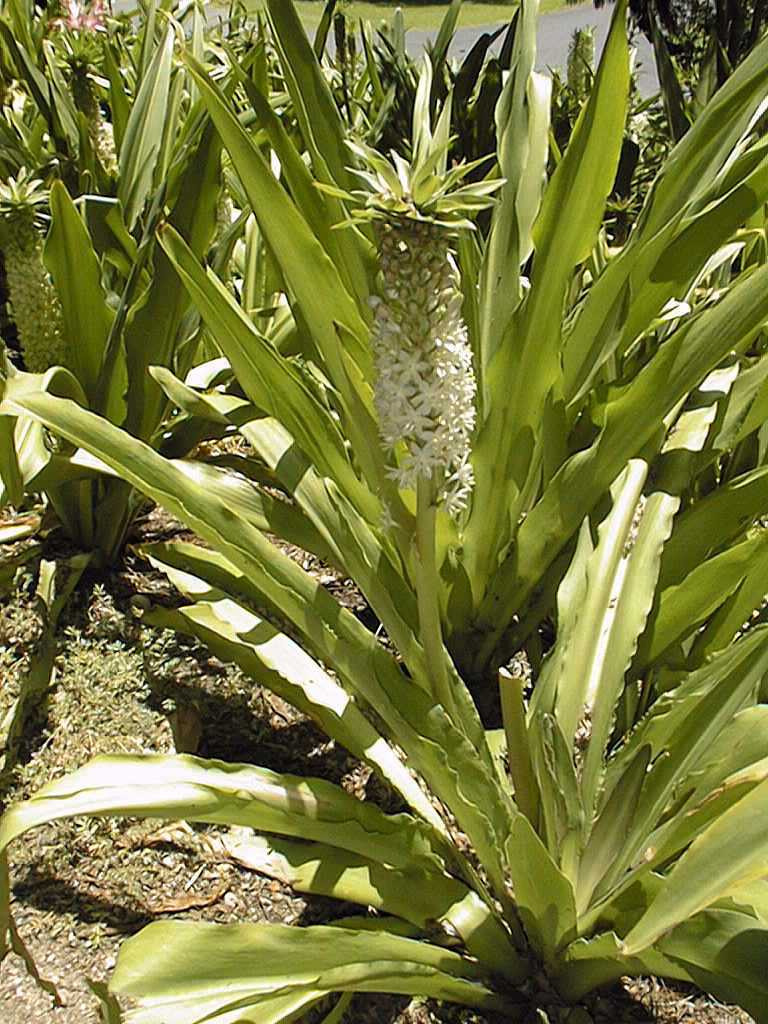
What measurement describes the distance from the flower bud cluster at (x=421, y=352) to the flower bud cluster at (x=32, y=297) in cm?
110

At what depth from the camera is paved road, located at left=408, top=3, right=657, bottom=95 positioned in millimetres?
10734

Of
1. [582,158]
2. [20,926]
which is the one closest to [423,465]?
[582,158]

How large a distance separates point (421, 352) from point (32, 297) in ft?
3.92

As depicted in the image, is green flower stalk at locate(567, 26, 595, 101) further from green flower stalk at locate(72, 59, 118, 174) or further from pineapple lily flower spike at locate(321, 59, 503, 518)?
pineapple lily flower spike at locate(321, 59, 503, 518)

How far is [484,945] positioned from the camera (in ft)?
4.51

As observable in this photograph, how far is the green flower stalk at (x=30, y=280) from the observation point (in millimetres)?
1917

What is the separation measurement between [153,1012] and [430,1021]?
0.44 m

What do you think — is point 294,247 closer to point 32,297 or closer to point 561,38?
point 32,297

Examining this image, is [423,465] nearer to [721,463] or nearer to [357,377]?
[357,377]

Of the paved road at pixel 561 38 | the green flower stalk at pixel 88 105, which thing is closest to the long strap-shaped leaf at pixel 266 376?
the green flower stalk at pixel 88 105

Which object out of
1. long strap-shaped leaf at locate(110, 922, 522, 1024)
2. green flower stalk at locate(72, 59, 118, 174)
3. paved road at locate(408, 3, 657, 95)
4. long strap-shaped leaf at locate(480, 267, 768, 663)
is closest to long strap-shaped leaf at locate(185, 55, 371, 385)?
long strap-shaped leaf at locate(480, 267, 768, 663)

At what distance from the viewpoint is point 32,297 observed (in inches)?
79.0

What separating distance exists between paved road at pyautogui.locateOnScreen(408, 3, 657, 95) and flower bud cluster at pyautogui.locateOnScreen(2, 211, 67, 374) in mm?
8239

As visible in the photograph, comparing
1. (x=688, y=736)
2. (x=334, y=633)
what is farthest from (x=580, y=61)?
(x=688, y=736)
